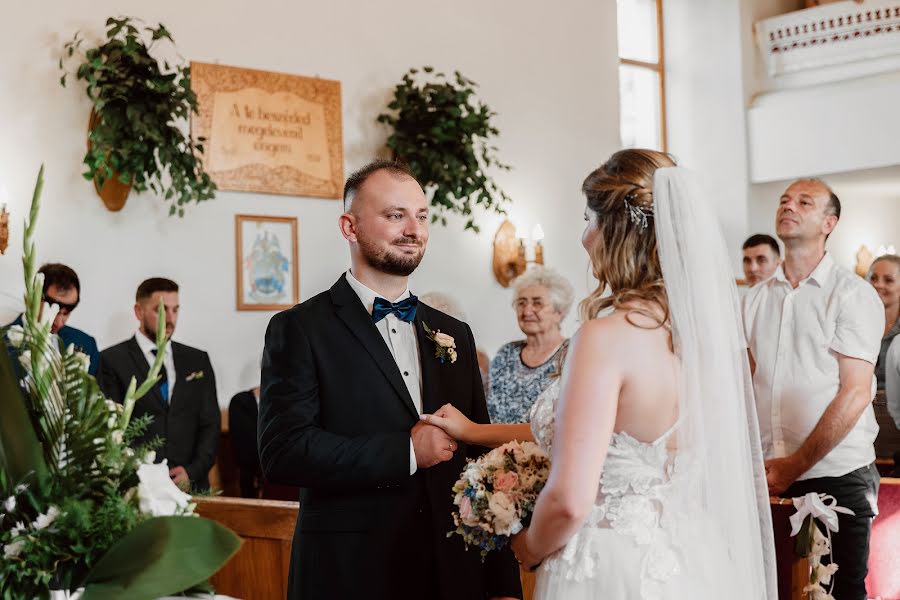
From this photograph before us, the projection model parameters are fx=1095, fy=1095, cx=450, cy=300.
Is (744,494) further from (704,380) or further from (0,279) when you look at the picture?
(0,279)

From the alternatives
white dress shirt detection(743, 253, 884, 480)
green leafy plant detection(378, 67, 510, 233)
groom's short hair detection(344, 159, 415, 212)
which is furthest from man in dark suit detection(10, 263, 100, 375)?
white dress shirt detection(743, 253, 884, 480)

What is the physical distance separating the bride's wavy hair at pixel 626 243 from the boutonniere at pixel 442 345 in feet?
1.64

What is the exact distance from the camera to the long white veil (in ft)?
7.45

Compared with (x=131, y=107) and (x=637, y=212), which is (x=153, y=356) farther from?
(x=637, y=212)

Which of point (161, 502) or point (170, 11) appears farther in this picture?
point (170, 11)

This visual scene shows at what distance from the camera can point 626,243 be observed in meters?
2.31

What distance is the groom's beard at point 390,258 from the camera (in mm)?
2670

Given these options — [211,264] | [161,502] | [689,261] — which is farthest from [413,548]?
[211,264]

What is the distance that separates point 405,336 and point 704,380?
0.80 m

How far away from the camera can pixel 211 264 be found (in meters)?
6.81

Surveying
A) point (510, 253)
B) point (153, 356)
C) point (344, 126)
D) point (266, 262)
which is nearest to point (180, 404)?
point (153, 356)

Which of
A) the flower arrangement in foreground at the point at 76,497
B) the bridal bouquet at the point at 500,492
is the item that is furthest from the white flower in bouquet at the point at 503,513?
the flower arrangement in foreground at the point at 76,497

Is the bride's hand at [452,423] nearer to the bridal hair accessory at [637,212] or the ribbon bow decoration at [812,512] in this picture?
the bridal hair accessory at [637,212]

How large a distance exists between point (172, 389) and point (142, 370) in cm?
25
